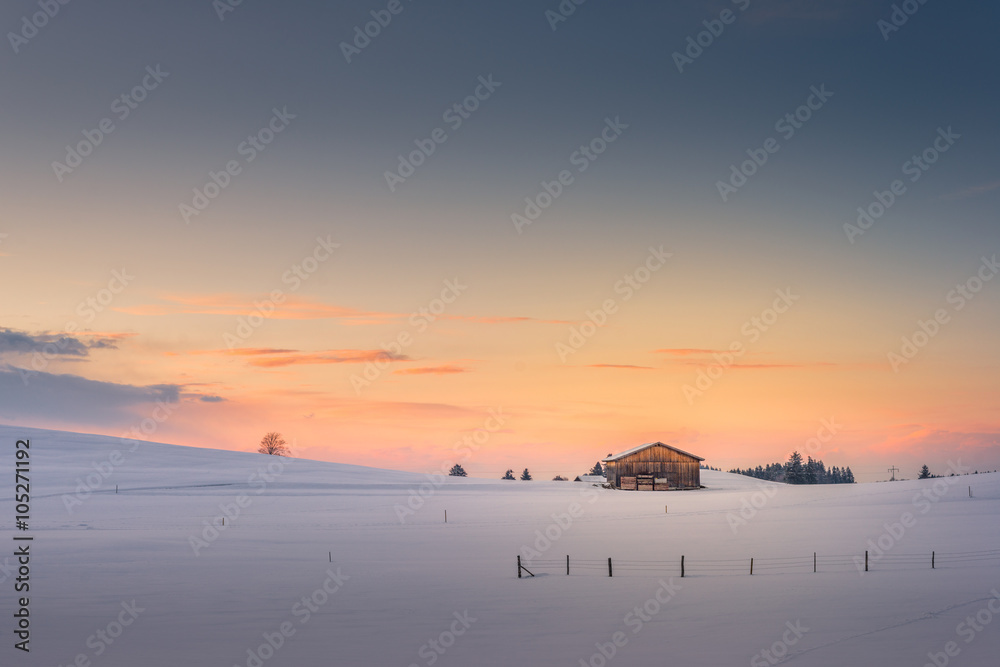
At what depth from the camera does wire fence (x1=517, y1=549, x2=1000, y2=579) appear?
34312 millimetres

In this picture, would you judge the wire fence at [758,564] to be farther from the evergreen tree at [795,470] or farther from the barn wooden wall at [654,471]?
the evergreen tree at [795,470]

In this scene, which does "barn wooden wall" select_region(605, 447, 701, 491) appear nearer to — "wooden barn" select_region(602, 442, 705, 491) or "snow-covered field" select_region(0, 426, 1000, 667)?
"wooden barn" select_region(602, 442, 705, 491)

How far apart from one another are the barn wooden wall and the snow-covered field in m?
21.2

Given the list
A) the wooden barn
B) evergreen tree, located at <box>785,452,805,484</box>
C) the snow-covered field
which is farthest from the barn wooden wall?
evergreen tree, located at <box>785,452,805,484</box>

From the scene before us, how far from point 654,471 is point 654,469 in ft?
0.79

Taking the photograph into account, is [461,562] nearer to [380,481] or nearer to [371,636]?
[371,636]

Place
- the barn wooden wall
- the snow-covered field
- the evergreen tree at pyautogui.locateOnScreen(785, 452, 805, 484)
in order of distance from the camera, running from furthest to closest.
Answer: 1. the evergreen tree at pyautogui.locateOnScreen(785, 452, 805, 484)
2. the barn wooden wall
3. the snow-covered field

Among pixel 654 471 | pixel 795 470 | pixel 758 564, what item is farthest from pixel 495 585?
pixel 795 470

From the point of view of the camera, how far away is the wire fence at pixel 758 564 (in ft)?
113

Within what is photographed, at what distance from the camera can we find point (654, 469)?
91250mm

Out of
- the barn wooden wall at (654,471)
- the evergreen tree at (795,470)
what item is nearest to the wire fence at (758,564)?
the barn wooden wall at (654,471)

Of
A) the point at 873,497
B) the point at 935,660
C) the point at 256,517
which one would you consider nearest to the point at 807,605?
the point at 935,660

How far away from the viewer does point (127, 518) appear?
188ft

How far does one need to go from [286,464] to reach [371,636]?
84.1 m
